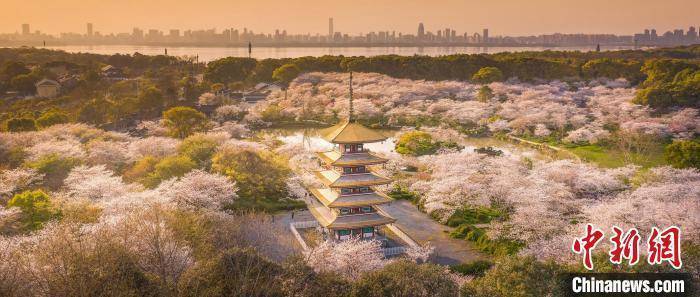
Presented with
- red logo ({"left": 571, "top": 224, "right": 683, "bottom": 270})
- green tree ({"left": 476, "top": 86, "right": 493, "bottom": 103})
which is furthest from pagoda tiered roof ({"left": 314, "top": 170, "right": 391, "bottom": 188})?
green tree ({"left": 476, "top": 86, "right": 493, "bottom": 103})

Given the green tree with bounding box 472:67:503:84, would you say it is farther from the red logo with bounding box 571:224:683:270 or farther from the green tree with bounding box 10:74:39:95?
the red logo with bounding box 571:224:683:270

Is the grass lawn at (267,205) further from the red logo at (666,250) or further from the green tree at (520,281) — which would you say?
the red logo at (666,250)

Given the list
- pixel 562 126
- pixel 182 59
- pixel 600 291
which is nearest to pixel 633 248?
pixel 600 291

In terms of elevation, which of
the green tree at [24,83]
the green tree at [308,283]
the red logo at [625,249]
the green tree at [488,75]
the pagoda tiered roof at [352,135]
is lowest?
the green tree at [308,283]

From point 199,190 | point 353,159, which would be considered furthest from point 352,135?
point 199,190

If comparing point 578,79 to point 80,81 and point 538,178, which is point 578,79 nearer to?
point 538,178

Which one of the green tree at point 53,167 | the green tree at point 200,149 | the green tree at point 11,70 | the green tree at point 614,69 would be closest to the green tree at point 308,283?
the green tree at point 200,149
